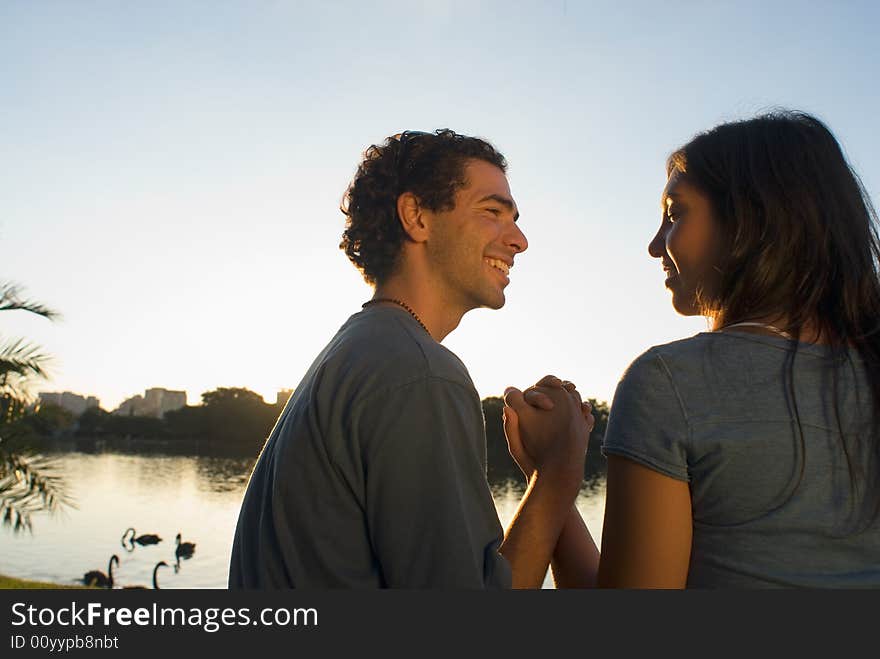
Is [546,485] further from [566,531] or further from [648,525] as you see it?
[648,525]

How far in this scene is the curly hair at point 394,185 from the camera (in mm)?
2988

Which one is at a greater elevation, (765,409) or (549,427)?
(765,409)

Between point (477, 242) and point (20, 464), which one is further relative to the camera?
point (20, 464)

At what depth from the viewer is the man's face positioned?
9.41ft

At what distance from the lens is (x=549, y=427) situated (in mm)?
2529

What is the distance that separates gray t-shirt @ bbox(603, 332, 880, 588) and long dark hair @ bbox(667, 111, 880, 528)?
0.18 ft

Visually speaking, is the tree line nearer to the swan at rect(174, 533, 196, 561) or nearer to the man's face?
the swan at rect(174, 533, 196, 561)

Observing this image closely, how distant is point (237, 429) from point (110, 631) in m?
91.8

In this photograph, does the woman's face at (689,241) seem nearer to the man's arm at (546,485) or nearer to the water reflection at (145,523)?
the man's arm at (546,485)

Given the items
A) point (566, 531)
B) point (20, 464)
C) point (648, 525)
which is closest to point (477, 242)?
point (566, 531)

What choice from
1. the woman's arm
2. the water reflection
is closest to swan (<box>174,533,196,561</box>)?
the water reflection

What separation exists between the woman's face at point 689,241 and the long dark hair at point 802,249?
3 centimetres

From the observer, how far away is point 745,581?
164 centimetres

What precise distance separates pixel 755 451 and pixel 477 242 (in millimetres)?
1565
